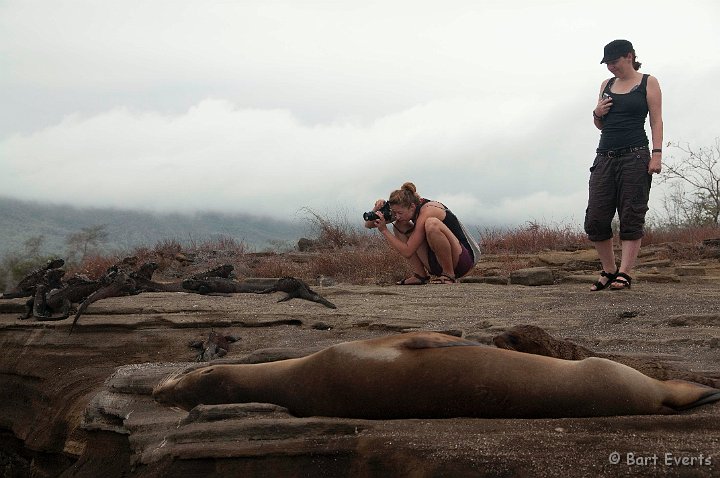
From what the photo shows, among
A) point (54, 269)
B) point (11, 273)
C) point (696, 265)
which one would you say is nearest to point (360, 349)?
point (54, 269)

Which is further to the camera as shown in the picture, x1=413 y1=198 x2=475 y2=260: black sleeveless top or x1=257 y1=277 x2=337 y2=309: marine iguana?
x1=413 y1=198 x2=475 y2=260: black sleeveless top

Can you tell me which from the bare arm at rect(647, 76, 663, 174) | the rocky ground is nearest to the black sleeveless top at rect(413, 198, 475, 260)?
the rocky ground

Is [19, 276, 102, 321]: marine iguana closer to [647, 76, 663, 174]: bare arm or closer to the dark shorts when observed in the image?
the dark shorts

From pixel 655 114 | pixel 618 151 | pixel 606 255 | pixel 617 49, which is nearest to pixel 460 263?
pixel 606 255

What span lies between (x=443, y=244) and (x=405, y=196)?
2.22 ft

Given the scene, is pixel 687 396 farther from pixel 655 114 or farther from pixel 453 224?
pixel 453 224

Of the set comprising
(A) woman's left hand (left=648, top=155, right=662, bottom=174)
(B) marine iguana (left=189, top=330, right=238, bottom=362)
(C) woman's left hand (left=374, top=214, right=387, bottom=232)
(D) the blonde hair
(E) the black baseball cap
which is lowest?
(B) marine iguana (left=189, top=330, right=238, bottom=362)

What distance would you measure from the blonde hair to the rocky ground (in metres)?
0.94

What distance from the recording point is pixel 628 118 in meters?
6.99

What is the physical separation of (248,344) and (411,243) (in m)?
2.89

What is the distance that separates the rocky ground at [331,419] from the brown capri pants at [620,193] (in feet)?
2.09

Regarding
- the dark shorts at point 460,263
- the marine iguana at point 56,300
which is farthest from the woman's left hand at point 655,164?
the marine iguana at point 56,300

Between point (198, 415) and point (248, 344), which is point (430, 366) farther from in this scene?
point (248, 344)

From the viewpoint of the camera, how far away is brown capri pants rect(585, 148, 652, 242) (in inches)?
271
